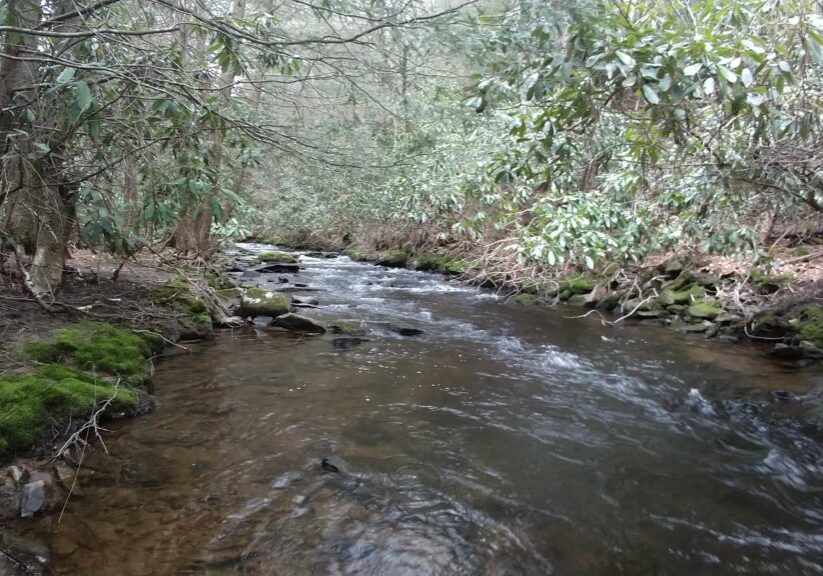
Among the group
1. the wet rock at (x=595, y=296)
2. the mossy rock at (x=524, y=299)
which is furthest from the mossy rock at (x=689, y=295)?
the mossy rock at (x=524, y=299)

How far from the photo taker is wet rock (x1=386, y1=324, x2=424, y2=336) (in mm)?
8188

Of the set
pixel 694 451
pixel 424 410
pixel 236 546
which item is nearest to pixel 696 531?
pixel 694 451

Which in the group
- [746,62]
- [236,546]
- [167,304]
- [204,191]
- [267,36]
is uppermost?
[267,36]

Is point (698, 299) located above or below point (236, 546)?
above

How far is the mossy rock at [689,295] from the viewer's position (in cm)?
951

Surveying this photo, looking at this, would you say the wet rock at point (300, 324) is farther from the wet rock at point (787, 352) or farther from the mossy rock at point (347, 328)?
the wet rock at point (787, 352)

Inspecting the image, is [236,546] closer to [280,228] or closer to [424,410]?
[424,410]

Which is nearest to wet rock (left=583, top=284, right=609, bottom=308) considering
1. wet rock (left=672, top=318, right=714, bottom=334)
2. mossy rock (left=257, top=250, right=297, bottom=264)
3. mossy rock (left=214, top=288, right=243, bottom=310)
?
wet rock (left=672, top=318, right=714, bottom=334)

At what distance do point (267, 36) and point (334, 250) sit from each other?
20669 millimetres

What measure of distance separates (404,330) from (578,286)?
206 inches

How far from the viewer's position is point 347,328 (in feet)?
26.8

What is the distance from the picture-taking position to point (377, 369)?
622 cm

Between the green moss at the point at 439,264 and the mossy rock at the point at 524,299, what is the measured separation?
2813 mm

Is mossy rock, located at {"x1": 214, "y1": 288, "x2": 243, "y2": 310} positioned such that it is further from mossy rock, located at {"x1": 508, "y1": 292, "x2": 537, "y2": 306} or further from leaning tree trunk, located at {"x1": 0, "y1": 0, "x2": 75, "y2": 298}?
mossy rock, located at {"x1": 508, "y1": 292, "x2": 537, "y2": 306}
